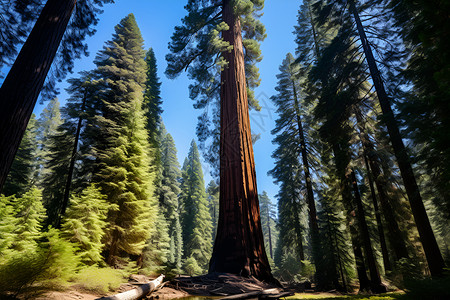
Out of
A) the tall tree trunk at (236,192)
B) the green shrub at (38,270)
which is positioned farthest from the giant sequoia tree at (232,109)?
the green shrub at (38,270)

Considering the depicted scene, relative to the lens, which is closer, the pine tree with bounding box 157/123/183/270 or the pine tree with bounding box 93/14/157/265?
the pine tree with bounding box 93/14/157/265

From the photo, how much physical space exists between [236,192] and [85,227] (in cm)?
572

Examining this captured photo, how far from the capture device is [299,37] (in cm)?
1583

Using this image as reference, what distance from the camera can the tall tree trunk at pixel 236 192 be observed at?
5.92 metres

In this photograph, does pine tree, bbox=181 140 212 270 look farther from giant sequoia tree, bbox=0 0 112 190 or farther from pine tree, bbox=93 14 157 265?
giant sequoia tree, bbox=0 0 112 190

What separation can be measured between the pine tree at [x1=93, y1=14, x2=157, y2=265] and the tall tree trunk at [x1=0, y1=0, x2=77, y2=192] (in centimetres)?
675

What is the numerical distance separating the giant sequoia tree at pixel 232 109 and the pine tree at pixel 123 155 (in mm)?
4314

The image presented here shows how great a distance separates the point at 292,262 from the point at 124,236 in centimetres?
2542

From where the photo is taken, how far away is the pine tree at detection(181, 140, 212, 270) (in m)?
28.5

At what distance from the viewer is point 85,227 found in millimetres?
7391

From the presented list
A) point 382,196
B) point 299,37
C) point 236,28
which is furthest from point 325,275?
point 299,37

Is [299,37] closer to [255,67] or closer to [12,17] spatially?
[255,67]

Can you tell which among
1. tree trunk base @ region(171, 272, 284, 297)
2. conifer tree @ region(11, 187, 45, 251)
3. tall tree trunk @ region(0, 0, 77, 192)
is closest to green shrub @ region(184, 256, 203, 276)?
conifer tree @ region(11, 187, 45, 251)

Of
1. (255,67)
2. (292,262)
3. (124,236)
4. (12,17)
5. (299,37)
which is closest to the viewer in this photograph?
(12,17)
